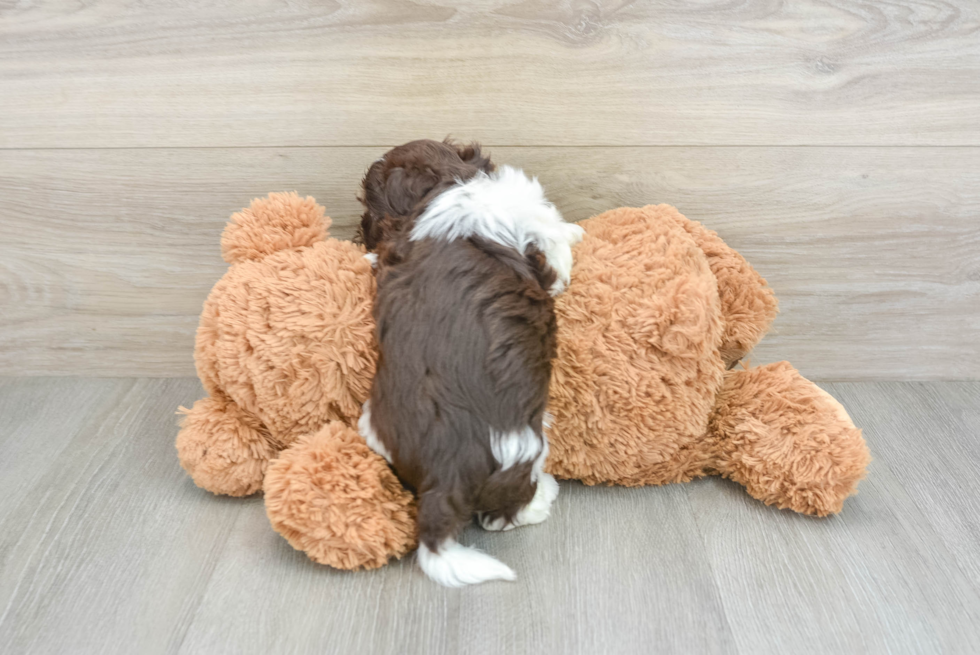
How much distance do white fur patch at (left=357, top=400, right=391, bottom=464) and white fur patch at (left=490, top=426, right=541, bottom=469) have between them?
12 centimetres

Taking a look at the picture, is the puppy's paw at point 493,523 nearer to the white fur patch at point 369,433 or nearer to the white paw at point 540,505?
the white paw at point 540,505

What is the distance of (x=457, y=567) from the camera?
2.31 feet

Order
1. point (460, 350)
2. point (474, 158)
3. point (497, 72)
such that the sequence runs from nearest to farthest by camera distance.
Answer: point (460, 350) → point (474, 158) → point (497, 72)

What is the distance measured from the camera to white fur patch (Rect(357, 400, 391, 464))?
736 millimetres

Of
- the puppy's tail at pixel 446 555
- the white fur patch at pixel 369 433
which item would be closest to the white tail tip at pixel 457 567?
the puppy's tail at pixel 446 555

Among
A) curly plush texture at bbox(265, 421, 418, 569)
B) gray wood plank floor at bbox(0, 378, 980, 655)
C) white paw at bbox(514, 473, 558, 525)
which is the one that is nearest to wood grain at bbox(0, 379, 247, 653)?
gray wood plank floor at bbox(0, 378, 980, 655)

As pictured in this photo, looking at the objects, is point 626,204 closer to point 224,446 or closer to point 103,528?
point 224,446

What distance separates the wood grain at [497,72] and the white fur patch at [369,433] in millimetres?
382

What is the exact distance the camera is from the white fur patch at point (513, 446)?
0.69m

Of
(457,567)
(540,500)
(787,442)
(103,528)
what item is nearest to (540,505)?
(540,500)

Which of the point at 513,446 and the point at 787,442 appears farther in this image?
the point at 787,442

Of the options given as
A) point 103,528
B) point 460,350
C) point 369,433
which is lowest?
point 103,528

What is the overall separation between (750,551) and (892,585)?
0.45ft

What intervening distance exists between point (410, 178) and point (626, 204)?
0.34 m
